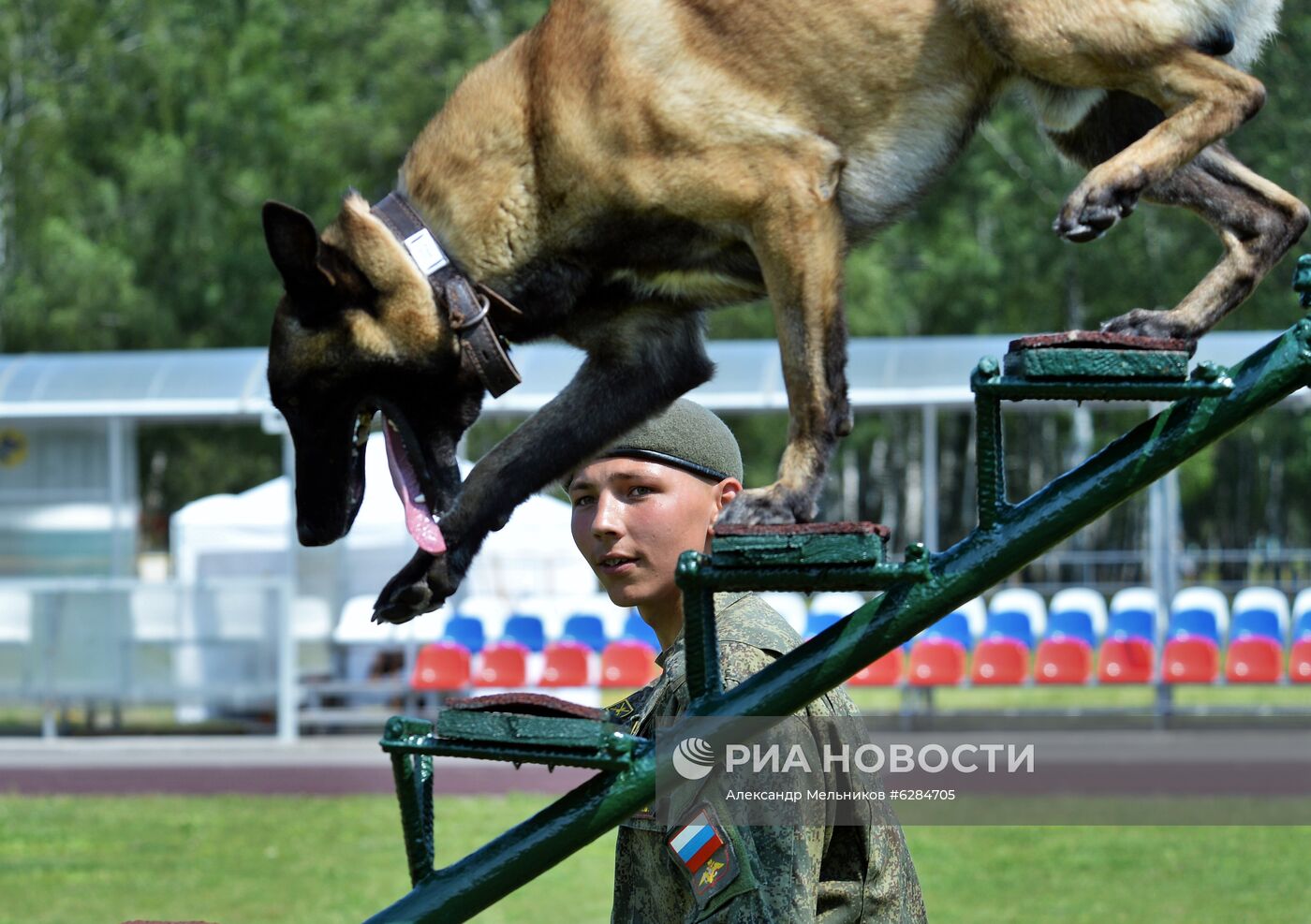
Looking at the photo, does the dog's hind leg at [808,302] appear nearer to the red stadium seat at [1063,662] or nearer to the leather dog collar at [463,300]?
the leather dog collar at [463,300]

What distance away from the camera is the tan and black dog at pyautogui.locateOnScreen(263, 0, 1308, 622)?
115 inches

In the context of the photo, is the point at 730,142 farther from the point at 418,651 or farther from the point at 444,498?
the point at 418,651

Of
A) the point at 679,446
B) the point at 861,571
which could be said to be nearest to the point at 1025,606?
the point at 679,446

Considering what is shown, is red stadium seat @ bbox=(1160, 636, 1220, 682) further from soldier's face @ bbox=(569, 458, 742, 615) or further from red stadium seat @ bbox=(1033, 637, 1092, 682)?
soldier's face @ bbox=(569, 458, 742, 615)

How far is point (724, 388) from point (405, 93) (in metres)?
15.2

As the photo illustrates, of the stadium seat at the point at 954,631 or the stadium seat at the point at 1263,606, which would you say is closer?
the stadium seat at the point at 954,631

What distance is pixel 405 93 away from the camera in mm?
29000

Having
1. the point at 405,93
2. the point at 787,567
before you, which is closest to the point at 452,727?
the point at 787,567

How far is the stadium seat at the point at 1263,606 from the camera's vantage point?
15.6 meters

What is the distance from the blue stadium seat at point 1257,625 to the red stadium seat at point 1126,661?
0.81 m

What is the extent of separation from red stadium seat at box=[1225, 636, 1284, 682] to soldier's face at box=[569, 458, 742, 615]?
1222 cm

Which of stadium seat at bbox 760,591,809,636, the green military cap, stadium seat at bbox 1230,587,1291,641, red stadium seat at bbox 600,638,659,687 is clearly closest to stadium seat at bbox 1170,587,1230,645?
stadium seat at bbox 1230,587,1291,641

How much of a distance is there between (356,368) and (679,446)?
2.25 feet

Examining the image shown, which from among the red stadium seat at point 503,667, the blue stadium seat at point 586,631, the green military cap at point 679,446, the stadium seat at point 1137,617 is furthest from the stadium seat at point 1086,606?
the green military cap at point 679,446
